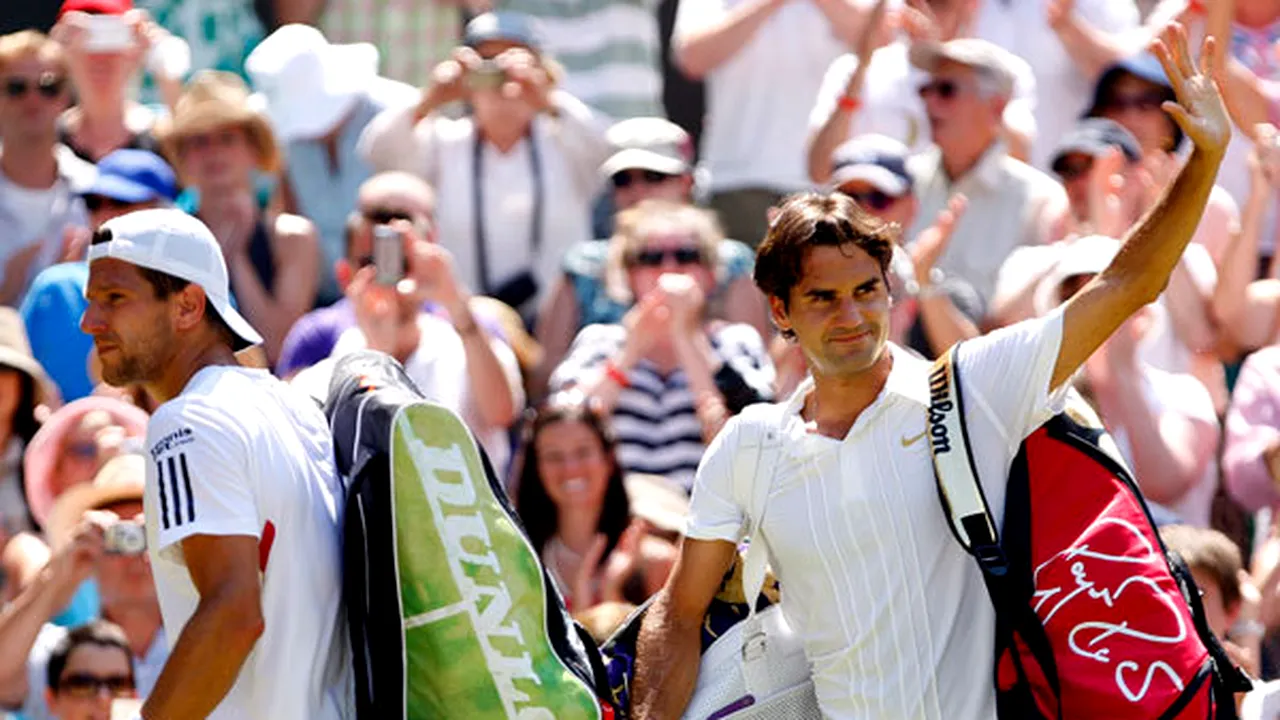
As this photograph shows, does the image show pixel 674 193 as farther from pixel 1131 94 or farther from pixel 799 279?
pixel 799 279

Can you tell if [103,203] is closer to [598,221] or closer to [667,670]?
[598,221]

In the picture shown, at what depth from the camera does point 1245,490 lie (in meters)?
8.00

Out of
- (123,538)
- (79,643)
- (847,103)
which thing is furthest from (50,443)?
(847,103)

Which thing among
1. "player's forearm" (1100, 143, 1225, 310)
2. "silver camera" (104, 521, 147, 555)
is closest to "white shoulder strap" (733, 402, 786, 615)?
"player's forearm" (1100, 143, 1225, 310)

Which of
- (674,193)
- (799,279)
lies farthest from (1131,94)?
(799,279)

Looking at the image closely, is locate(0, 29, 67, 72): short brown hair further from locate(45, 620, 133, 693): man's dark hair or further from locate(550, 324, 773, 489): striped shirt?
locate(45, 620, 133, 693): man's dark hair

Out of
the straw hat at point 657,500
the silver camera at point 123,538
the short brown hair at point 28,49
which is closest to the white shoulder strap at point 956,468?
the straw hat at point 657,500

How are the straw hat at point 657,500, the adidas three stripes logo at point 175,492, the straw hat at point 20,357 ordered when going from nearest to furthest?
1. the adidas three stripes logo at point 175,492
2. the straw hat at point 657,500
3. the straw hat at point 20,357

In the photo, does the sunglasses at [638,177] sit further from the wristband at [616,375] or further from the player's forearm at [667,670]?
the player's forearm at [667,670]

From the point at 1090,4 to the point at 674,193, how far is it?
6.05ft

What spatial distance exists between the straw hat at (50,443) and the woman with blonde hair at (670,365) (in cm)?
145

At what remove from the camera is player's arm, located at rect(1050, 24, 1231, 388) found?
15.1 feet

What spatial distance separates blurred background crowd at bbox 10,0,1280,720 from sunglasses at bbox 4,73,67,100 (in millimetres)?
15

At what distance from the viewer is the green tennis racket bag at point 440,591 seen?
492 centimetres
